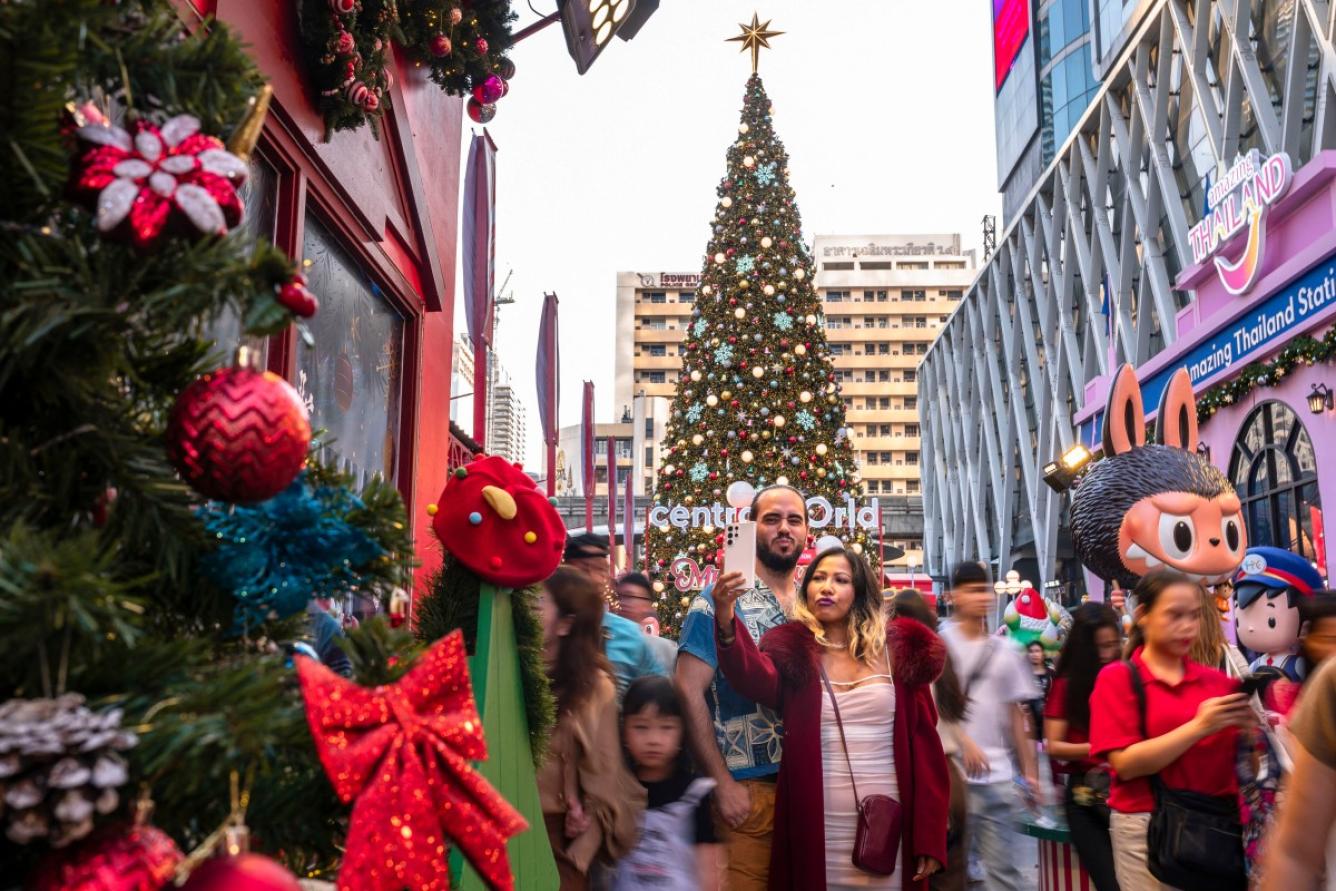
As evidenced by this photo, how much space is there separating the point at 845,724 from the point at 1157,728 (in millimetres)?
1129

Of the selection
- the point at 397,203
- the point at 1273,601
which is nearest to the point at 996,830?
the point at 1273,601

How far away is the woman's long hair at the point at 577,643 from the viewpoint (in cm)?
398

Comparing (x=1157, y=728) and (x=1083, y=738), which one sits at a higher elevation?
(x=1157, y=728)

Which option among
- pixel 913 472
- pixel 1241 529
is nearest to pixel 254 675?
pixel 1241 529

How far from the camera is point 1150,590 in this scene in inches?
168

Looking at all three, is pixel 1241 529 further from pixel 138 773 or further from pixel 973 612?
pixel 138 773

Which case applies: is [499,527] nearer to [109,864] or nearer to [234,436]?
[234,436]

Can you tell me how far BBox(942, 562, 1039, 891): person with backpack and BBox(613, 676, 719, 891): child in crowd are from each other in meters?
1.82

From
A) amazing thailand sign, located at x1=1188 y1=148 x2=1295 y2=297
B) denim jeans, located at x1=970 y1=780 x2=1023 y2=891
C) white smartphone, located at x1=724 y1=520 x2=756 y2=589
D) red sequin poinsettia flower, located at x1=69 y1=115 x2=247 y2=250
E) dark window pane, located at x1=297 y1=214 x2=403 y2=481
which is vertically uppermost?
amazing thailand sign, located at x1=1188 y1=148 x2=1295 y2=297

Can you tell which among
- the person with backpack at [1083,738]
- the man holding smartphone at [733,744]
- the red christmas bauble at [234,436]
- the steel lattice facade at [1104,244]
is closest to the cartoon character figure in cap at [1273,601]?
the person with backpack at [1083,738]

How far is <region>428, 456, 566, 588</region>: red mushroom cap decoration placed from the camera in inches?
111

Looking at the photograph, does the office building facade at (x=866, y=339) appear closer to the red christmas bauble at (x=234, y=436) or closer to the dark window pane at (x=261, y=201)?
the dark window pane at (x=261, y=201)

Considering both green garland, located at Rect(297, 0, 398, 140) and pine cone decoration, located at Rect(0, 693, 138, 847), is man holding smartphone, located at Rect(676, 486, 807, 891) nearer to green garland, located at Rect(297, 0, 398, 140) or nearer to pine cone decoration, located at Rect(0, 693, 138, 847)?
green garland, located at Rect(297, 0, 398, 140)

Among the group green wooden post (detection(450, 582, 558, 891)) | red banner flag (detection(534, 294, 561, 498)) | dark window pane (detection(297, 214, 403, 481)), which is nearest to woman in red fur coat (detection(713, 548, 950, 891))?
green wooden post (detection(450, 582, 558, 891))
